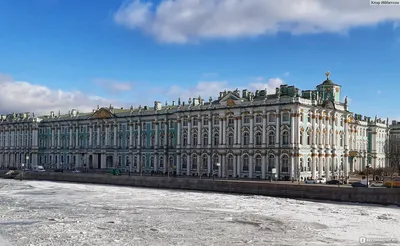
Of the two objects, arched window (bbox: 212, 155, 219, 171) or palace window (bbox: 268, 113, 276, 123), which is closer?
palace window (bbox: 268, 113, 276, 123)

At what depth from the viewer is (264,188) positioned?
5519 centimetres

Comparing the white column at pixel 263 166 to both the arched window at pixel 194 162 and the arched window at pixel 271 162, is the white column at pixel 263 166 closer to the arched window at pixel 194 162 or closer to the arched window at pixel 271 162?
the arched window at pixel 271 162

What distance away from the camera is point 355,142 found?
8906 centimetres

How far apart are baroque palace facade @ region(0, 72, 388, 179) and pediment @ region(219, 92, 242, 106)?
5.8 inches

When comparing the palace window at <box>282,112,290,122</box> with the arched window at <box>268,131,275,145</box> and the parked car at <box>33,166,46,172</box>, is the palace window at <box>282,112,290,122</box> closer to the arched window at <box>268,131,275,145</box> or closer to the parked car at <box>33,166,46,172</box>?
the arched window at <box>268,131,275,145</box>

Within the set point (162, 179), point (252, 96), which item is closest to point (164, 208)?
point (162, 179)

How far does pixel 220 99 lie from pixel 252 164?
36.8 ft

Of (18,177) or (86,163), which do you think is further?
(86,163)

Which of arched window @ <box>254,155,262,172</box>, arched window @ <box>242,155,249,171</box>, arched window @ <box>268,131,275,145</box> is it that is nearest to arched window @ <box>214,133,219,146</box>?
arched window @ <box>242,155,249,171</box>

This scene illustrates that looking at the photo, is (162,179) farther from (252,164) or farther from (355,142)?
(355,142)

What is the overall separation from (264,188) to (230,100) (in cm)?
1935

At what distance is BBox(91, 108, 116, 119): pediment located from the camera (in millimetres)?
91188

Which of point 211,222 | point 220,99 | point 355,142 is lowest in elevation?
point 211,222

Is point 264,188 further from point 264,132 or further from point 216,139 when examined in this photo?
point 216,139
